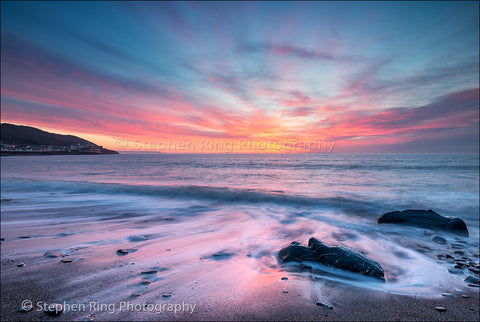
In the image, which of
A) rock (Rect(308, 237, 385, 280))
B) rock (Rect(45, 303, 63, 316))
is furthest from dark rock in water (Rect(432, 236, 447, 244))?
rock (Rect(45, 303, 63, 316))

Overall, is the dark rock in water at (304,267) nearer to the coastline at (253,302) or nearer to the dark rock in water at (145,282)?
the coastline at (253,302)

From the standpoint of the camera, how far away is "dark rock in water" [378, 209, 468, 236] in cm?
574

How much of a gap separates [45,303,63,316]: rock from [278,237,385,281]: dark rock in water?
301cm

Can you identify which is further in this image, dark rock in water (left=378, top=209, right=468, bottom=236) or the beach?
dark rock in water (left=378, top=209, right=468, bottom=236)

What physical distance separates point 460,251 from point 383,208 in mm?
4901

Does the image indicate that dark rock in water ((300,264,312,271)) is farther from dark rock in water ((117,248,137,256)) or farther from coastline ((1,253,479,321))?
dark rock in water ((117,248,137,256))

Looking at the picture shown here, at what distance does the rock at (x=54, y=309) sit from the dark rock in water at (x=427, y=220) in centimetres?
785

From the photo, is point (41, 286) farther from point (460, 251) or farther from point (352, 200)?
point (352, 200)

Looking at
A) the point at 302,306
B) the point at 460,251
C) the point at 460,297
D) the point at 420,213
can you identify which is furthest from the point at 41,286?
the point at 420,213

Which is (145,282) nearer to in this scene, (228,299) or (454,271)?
(228,299)

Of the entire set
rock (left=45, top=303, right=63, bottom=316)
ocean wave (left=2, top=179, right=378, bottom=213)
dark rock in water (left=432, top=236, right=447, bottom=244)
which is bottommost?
ocean wave (left=2, top=179, right=378, bottom=213)

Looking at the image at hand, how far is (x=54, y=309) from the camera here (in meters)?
2.16

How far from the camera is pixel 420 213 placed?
254 inches

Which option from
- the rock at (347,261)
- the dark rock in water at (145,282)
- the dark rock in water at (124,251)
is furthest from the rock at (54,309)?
the rock at (347,261)
